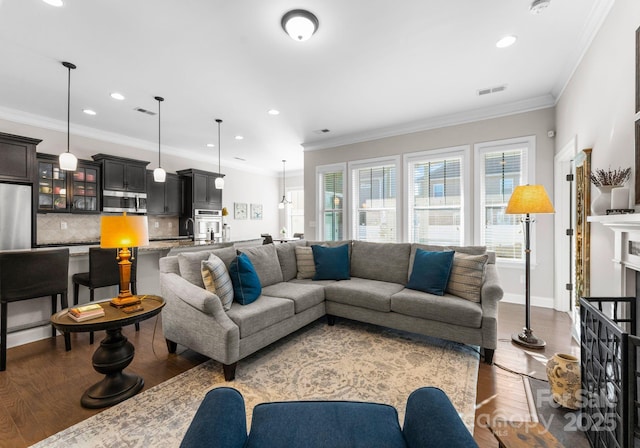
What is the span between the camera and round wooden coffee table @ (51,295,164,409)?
1869mm

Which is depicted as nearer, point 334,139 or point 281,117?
point 281,117

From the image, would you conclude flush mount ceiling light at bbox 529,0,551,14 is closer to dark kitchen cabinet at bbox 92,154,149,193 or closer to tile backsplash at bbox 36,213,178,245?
dark kitchen cabinet at bbox 92,154,149,193

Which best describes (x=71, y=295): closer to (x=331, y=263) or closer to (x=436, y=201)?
(x=331, y=263)

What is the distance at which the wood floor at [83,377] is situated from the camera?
1.76 m

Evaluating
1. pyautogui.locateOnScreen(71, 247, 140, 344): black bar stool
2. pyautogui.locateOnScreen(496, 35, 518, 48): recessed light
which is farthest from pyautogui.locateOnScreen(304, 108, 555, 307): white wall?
pyautogui.locateOnScreen(71, 247, 140, 344): black bar stool

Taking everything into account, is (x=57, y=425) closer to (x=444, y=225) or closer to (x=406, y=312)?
(x=406, y=312)

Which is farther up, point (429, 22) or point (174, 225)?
point (429, 22)

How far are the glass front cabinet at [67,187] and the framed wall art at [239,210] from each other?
131 inches

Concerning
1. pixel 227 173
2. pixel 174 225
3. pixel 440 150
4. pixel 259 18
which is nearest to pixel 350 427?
pixel 259 18

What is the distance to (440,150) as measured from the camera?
4703mm

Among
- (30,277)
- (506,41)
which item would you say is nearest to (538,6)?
(506,41)

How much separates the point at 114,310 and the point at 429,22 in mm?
3444

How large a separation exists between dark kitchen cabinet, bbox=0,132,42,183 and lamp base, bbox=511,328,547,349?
6.40 meters

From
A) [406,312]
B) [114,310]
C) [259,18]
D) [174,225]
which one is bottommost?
[406,312]
